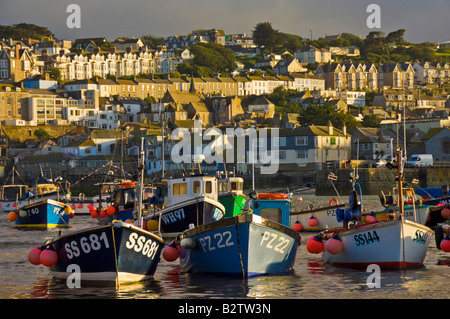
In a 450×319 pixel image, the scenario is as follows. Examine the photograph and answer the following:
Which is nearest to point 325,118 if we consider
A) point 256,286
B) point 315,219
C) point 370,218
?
point 315,219

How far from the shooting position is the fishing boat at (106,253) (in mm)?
19953

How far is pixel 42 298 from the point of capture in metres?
19.5

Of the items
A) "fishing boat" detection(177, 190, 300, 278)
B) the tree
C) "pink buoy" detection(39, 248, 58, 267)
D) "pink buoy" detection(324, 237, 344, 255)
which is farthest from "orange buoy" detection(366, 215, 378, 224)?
the tree

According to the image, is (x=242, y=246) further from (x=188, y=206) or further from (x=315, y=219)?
(x=315, y=219)

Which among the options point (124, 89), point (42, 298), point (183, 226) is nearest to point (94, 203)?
point (183, 226)

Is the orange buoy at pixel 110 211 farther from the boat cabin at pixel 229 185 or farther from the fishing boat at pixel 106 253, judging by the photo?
the fishing boat at pixel 106 253

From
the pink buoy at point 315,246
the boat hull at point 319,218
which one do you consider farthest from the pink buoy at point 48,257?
the boat hull at point 319,218

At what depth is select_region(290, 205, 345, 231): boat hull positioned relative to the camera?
114ft

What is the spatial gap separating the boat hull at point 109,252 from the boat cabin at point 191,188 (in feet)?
34.8

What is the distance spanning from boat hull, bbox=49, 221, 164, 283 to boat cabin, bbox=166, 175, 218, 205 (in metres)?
10.6

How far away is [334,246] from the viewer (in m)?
22.8

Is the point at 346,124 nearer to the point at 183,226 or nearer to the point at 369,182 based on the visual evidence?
the point at 369,182

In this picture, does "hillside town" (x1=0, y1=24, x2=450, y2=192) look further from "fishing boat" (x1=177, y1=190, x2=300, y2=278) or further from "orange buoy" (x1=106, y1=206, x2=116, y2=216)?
"fishing boat" (x1=177, y1=190, x2=300, y2=278)
